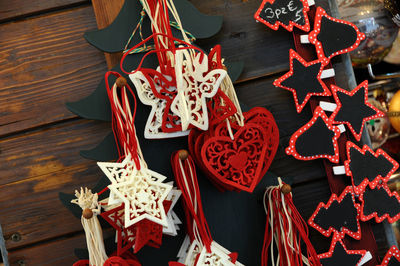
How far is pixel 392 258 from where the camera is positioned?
85cm

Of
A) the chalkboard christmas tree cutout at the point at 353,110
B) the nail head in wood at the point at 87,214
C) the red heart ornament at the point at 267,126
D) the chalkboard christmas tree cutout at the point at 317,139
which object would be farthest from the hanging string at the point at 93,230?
the chalkboard christmas tree cutout at the point at 353,110

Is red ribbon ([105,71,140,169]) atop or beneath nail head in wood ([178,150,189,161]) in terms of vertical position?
atop

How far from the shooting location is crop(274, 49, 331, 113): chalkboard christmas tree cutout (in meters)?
0.85

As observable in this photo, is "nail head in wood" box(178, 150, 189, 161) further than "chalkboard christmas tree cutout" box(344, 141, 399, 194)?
No

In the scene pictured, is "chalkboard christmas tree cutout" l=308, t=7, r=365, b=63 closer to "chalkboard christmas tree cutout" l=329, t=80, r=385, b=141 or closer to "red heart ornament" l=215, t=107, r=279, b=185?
"chalkboard christmas tree cutout" l=329, t=80, r=385, b=141

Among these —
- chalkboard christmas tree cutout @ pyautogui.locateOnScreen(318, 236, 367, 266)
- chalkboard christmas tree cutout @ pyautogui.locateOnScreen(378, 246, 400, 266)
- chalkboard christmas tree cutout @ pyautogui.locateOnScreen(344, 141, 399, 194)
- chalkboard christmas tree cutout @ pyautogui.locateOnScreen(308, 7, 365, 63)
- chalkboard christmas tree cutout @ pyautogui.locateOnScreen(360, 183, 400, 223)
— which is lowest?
chalkboard christmas tree cutout @ pyautogui.locateOnScreen(378, 246, 400, 266)

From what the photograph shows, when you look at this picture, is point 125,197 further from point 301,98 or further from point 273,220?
point 301,98

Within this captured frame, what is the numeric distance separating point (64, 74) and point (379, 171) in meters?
0.71

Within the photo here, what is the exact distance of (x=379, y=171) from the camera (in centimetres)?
87

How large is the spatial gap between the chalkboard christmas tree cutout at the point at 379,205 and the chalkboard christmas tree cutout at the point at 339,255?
7 cm

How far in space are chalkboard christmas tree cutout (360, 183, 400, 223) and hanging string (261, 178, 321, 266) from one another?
0.51 ft

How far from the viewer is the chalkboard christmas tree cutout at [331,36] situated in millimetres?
861

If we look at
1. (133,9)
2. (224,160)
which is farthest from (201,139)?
(133,9)

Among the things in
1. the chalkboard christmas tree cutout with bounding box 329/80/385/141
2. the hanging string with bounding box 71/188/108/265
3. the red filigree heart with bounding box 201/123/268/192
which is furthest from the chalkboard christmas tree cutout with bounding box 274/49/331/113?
the hanging string with bounding box 71/188/108/265
